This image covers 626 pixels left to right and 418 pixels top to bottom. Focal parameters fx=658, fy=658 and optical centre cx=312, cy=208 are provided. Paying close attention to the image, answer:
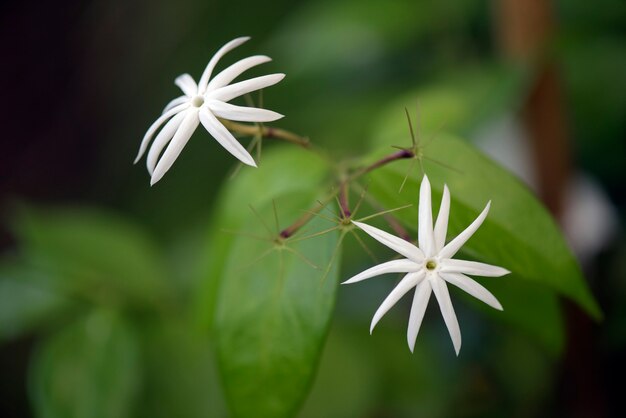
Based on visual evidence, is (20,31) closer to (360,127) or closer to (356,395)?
(360,127)

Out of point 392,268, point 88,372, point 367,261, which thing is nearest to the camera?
point 392,268

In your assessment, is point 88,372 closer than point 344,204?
No

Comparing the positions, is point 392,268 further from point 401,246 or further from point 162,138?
point 162,138

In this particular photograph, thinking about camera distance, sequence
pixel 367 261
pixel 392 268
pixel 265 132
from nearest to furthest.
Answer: pixel 392 268, pixel 265 132, pixel 367 261

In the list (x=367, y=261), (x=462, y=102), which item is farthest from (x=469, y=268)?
(x=367, y=261)

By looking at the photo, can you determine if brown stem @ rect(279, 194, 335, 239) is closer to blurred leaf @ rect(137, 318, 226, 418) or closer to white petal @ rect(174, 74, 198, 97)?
white petal @ rect(174, 74, 198, 97)

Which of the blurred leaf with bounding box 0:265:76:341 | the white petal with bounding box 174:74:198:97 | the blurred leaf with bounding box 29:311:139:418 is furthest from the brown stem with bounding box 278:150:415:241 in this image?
the blurred leaf with bounding box 0:265:76:341

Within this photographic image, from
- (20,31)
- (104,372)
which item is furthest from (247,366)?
(20,31)

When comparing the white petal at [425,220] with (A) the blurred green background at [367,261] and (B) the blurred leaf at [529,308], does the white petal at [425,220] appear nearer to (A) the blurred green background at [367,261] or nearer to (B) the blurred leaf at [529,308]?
(B) the blurred leaf at [529,308]
